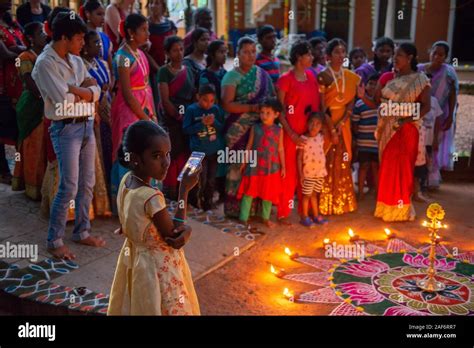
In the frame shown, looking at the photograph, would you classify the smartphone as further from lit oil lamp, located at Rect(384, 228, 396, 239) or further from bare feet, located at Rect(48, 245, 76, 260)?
lit oil lamp, located at Rect(384, 228, 396, 239)

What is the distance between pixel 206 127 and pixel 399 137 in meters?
2.05

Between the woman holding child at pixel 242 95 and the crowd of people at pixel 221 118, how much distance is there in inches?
0.4

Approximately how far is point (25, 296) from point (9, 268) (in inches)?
18.2

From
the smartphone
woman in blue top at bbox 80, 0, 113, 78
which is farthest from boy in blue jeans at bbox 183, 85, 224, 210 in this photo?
the smartphone

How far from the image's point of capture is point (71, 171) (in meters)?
4.24

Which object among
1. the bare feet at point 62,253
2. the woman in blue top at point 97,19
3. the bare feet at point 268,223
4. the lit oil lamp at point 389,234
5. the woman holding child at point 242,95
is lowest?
the lit oil lamp at point 389,234

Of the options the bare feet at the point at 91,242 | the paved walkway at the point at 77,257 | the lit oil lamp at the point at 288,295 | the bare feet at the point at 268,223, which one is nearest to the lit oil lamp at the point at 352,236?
the bare feet at the point at 268,223

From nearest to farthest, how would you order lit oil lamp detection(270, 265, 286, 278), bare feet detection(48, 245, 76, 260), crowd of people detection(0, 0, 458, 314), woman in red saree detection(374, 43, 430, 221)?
bare feet detection(48, 245, 76, 260)
lit oil lamp detection(270, 265, 286, 278)
crowd of people detection(0, 0, 458, 314)
woman in red saree detection(374, 43, 430, 221)

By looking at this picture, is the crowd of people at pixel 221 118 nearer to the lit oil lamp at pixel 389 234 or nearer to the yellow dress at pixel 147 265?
the lit oil lamp at pixel 389 234

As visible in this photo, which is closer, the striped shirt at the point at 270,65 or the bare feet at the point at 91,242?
the bare feet at the point at 91,242

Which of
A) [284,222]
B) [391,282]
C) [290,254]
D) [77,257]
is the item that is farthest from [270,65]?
[77,257]

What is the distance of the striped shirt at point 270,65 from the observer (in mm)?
5992

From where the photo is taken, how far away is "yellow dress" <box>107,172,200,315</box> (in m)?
2.59

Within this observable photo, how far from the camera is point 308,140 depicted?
5582 millimetres
